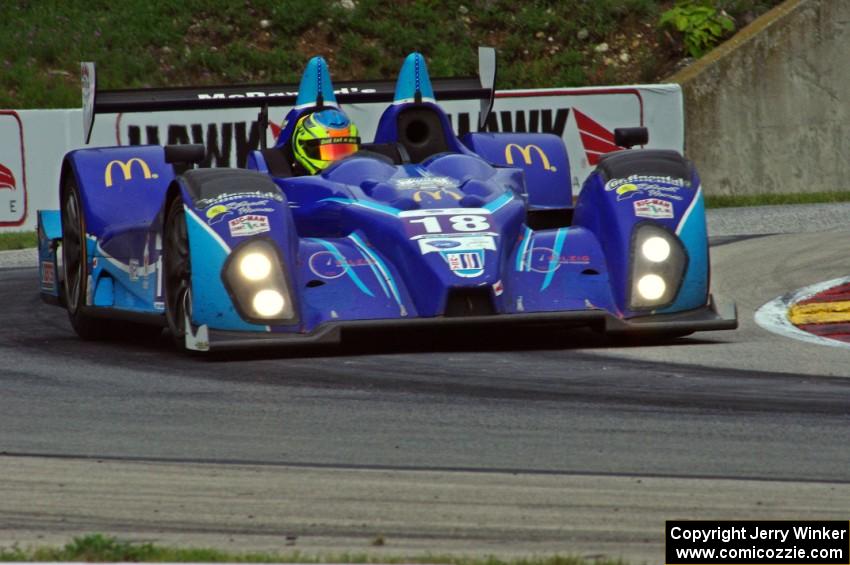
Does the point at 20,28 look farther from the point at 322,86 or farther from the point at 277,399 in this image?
the point at 277,399

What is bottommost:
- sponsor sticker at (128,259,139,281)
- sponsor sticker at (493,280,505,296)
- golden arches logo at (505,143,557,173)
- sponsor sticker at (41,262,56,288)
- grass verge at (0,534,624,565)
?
grass verge at (0,534,624,565)

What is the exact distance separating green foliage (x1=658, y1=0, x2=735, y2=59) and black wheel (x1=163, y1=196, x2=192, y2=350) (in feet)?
47.0

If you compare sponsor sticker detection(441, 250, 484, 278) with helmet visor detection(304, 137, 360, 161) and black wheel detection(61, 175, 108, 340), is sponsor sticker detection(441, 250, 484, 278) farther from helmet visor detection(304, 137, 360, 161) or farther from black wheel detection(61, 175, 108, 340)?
black wheel detection(61, 175, 108, 340)

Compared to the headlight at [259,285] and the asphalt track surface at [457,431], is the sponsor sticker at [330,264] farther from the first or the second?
the asphalt track surface at [457,431]

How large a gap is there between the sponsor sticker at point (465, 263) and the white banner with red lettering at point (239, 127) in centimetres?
906

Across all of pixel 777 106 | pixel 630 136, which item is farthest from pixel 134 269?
pixel 777 106

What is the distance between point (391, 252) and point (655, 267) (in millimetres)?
1387

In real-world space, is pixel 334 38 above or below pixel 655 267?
above

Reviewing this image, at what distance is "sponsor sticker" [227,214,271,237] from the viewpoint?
856 centimetres

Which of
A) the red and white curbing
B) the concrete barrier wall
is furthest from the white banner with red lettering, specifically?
the red and white curbing

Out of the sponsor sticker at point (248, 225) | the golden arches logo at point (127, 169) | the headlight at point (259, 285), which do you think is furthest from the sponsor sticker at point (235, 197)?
the golden arches logo at point (127, 169)

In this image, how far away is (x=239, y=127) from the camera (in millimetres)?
18219

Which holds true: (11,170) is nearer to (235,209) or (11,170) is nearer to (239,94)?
(239,94)

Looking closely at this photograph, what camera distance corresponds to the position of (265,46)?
22828 mm
